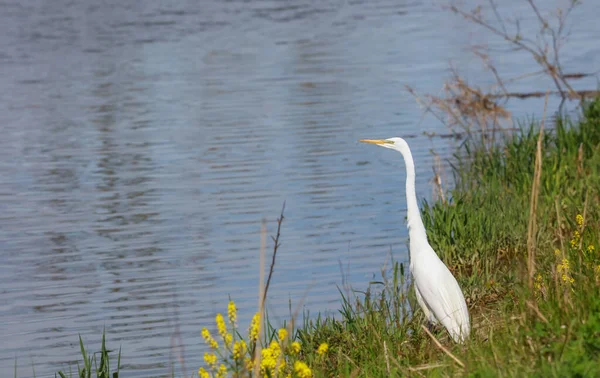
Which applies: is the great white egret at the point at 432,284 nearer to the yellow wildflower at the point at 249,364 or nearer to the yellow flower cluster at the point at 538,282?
the yellow flower cluster at the point at 538,282

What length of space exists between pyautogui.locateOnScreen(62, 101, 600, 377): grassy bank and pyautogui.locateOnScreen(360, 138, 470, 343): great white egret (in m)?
0.12

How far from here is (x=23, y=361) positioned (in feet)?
21.5

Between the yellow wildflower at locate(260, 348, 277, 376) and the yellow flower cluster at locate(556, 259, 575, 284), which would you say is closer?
the yellow wildflower at locate(260, 348, 277, 376)

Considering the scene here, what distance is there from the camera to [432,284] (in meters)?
5.63

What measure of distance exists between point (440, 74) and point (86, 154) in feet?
21.2

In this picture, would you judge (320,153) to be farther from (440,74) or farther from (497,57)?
(497,57)

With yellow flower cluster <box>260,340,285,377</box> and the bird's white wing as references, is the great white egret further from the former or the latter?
yellow flower cluster <box>260,340,285,377</box>

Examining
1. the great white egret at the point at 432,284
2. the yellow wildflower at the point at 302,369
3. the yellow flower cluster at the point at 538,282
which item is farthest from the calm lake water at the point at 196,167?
the yellow flower cluster at the point at 538,282

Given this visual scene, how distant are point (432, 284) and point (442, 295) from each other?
0.11 meters

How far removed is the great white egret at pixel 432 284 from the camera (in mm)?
5438

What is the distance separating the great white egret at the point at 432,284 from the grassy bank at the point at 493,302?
0.12 metres

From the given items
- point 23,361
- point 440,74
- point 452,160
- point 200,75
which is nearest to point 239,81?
point 200,75

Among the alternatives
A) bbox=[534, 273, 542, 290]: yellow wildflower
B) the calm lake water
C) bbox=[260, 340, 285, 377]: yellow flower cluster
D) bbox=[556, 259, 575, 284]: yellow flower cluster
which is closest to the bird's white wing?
bbox=[534, 273, 542, 290]: yellow wildflower

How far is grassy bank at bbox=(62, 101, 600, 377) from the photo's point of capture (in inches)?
152
